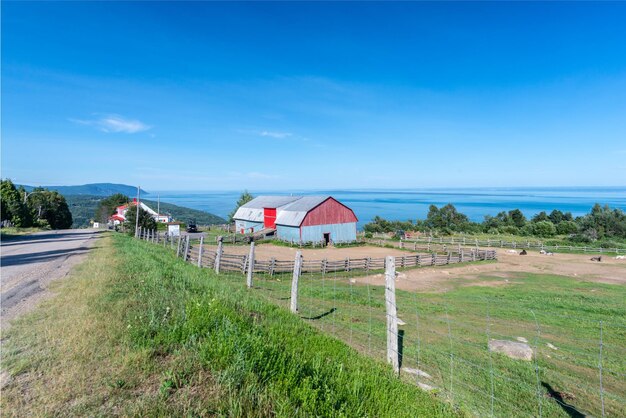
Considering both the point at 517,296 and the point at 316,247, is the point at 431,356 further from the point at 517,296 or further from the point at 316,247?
the point at 316,247

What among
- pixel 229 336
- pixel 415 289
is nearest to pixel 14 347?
pixel 229 336

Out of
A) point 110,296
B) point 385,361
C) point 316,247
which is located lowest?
point 316,247

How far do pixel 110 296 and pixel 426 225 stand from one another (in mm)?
71274

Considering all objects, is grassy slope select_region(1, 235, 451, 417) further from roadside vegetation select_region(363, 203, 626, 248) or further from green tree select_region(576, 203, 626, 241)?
green tree select_region(576, 203, 626, 241)

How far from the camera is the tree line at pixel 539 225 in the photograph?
165 feet

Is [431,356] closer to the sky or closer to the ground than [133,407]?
closer to the ground

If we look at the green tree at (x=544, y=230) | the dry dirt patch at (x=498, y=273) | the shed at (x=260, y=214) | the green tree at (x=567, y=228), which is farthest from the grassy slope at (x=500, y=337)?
the green tree at (x=567, y=228)

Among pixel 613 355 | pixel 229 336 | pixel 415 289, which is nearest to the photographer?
pixel 229 336

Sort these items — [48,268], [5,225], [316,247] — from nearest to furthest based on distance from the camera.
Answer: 1. [48,268]
2. [316,247]
3. [5,225]

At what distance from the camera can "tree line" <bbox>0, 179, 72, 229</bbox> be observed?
44.5 m

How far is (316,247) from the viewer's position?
3531cm

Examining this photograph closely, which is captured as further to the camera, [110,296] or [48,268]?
[48,268]

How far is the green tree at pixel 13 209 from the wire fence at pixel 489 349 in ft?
174

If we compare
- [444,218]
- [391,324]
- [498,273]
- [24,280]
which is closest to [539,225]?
[444,218]
